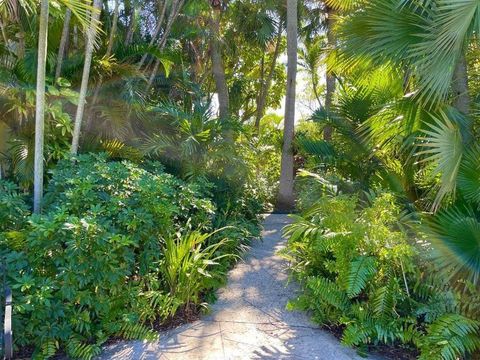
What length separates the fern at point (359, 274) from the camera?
383cm

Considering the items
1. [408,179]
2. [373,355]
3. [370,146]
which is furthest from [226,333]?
[370,146]

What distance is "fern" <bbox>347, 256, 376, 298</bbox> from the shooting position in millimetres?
3834

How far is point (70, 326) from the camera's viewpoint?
11.5ft

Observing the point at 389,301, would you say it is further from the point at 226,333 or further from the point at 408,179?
the point at 408,179

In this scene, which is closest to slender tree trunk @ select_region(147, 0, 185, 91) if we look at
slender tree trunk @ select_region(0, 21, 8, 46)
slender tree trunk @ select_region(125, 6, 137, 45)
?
slender tree trunk @ select_region(125, 6, 137, 45)

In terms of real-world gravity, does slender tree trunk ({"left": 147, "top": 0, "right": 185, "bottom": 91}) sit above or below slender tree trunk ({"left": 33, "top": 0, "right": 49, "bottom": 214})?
above

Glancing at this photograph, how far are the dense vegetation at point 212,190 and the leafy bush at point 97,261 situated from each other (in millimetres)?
16

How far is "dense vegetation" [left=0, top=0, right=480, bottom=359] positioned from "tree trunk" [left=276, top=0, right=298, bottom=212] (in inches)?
97.8

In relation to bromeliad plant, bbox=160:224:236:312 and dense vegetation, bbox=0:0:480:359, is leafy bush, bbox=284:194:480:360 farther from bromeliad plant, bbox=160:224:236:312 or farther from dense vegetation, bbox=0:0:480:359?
bromeliad plant, bbox=160:224:236:312

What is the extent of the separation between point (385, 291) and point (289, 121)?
636 centimetres

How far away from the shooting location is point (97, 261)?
341 cm

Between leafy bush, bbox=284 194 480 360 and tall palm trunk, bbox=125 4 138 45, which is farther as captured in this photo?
tall palm trunk, bbox=125 4 138 45

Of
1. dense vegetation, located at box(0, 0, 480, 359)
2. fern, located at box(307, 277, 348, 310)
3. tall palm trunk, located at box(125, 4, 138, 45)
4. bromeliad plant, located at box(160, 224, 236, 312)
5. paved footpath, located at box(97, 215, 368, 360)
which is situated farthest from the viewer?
tall palm trunk, located at box(125, 4, 138, 45)

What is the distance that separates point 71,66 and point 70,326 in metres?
4.04
